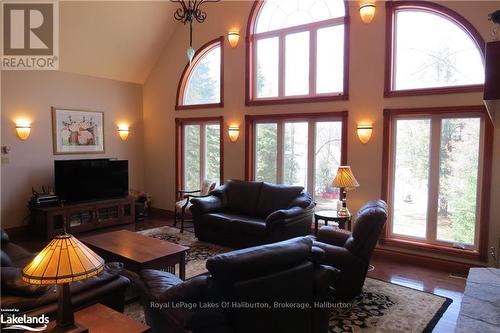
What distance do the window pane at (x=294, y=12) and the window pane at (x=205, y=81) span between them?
1190 mm

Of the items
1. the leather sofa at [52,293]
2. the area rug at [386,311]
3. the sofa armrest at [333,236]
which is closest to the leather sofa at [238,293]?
the leather sofa at [52,293]

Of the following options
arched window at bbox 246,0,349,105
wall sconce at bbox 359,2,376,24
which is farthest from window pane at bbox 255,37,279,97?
wall sconce at bbox 359,2,376,24

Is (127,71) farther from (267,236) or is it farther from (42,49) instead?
(267,236)

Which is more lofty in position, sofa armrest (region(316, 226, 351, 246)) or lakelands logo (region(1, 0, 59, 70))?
lakelands logo (region(1, 0, 59, 70))

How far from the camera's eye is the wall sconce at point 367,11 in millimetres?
4834

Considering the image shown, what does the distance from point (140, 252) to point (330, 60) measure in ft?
13.6

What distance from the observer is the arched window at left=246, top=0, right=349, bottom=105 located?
5480mm

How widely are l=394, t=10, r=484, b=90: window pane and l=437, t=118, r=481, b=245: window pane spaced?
619 millimetres

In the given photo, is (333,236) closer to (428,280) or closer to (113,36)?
(428,280)

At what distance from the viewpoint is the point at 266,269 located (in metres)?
2.07

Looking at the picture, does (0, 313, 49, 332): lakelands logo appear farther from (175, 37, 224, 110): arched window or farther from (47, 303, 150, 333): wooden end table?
(175, 37, 224, 110): arched window

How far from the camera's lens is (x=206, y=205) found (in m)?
5.64

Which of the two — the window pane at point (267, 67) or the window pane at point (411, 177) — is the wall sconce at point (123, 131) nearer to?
the window pane at point (267, 67)

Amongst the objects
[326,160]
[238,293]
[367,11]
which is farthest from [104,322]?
[367,11]
